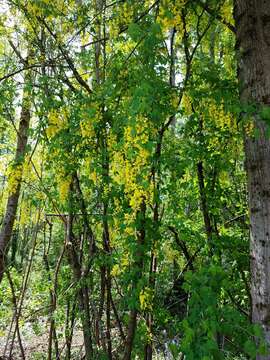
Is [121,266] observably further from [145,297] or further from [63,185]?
[63,185]

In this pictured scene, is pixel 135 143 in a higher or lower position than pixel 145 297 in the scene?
higher

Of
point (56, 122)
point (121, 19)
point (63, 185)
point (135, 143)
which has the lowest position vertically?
point (63, 185)

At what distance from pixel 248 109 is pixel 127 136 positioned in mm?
808

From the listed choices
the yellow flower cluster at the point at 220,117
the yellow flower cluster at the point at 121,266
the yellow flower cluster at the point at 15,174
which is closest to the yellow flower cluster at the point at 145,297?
the yellow flower cluster at the point at 121,266

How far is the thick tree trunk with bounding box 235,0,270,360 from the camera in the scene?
228cm

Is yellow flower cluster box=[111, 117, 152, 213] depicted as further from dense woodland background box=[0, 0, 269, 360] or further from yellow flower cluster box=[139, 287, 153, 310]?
yellow flower cluster box=[139, 287, 153, 310]

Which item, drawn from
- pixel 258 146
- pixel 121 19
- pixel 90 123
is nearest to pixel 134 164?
pixel 90 123

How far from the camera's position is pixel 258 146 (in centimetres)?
235

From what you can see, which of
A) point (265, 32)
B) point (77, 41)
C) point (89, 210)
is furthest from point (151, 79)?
point (77, 41)

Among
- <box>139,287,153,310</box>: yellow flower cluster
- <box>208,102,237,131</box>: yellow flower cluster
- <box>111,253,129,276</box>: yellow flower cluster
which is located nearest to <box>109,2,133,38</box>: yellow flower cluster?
<box>208,102,237,131</box>: yellow flower cluster

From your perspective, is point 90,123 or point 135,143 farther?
point 90,123

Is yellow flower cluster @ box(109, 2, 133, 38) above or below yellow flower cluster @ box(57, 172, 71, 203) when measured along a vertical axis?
above

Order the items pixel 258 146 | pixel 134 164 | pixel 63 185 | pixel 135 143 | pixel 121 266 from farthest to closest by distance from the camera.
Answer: pixel 63 185 < pixel 121 266 < pixel 134 164 < pixel 135 143 < pixel 258 146

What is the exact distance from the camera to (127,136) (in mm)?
2496
